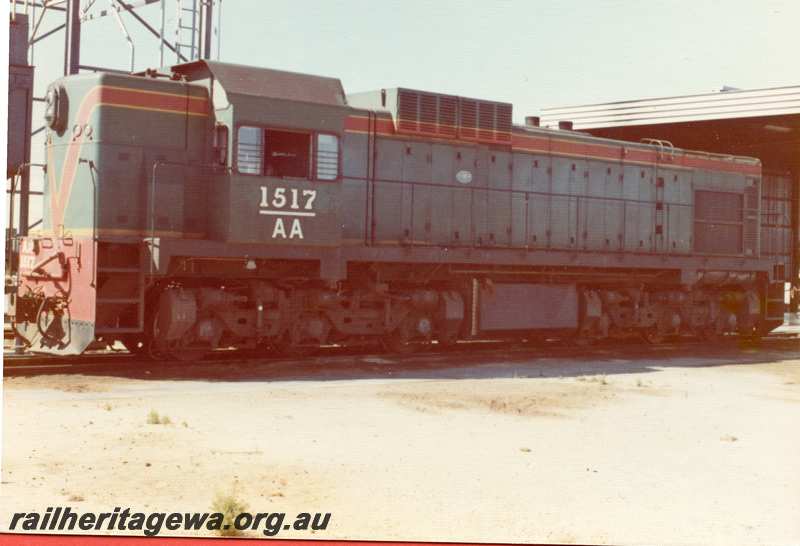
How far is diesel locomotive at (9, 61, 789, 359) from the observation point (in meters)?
11.9

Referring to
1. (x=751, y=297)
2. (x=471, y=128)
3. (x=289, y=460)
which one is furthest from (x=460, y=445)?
(x=751, y=297)

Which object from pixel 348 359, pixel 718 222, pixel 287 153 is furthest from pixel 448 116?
pixel 718 222

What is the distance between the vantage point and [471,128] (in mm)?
14914

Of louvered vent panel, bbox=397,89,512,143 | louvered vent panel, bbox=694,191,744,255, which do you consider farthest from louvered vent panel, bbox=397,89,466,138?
louvered vent panel, bbox=694,191,744,255

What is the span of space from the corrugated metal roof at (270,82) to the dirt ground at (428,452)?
11.3ft

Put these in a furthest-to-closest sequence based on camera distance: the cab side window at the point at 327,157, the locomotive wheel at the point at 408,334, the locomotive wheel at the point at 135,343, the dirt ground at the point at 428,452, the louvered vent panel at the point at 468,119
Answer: the louvered vent panel at the point at 468,119, the locomotive wheel at the point at 408,334, the cab side window at the point at 327,157, the locomotive wheel at the point at 135,343, the dirt ground at the point at 428,452

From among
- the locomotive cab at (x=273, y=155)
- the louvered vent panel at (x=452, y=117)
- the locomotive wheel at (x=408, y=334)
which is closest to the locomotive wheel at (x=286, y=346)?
the locomotive cab at (x=273, y=155)

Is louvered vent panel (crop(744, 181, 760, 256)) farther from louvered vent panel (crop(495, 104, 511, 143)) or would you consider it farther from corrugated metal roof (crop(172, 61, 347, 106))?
corrugated metal roof (crop(172, 61, 347, 106))

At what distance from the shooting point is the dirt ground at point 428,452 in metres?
6.21

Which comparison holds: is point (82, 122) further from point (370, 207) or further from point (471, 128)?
point (471, 128)

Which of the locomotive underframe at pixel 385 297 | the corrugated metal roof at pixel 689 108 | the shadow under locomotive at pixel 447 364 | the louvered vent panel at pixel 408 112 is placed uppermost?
the corrugated metal roof at pixel 689 108

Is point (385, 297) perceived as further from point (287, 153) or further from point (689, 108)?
point (689, 108)

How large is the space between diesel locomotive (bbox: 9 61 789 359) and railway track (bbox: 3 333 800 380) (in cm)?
28

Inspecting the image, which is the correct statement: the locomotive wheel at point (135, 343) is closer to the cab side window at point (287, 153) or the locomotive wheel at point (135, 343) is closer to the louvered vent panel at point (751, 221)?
the cab side window at point (287, 153)
